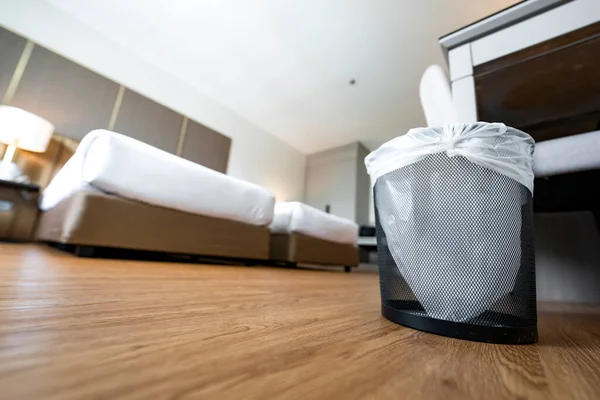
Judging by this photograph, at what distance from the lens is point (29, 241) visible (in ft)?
7.06

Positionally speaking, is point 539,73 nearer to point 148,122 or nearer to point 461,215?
point 461,215

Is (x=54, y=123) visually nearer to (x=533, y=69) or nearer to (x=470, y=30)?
(x=470, y=30)

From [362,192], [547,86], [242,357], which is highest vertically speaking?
[362,192]

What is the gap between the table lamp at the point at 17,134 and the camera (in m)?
1.97

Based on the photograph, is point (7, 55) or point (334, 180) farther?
point (334, 180)

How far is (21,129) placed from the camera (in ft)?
6.59

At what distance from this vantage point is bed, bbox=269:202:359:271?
7.35 feet

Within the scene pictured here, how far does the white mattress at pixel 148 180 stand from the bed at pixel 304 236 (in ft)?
1.59

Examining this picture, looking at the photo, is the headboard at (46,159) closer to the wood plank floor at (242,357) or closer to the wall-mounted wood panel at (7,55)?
the wall-mounted wood panel at (7,55)

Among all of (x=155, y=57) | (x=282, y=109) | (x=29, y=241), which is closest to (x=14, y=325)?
(x=29, y=241)

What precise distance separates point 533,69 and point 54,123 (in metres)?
3.58

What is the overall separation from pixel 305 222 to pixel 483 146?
1894 millimetres

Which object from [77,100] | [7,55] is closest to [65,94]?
[77,100]

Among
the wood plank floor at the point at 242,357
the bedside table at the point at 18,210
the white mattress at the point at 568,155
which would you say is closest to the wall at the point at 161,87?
the bedside table at the point at 18,210
